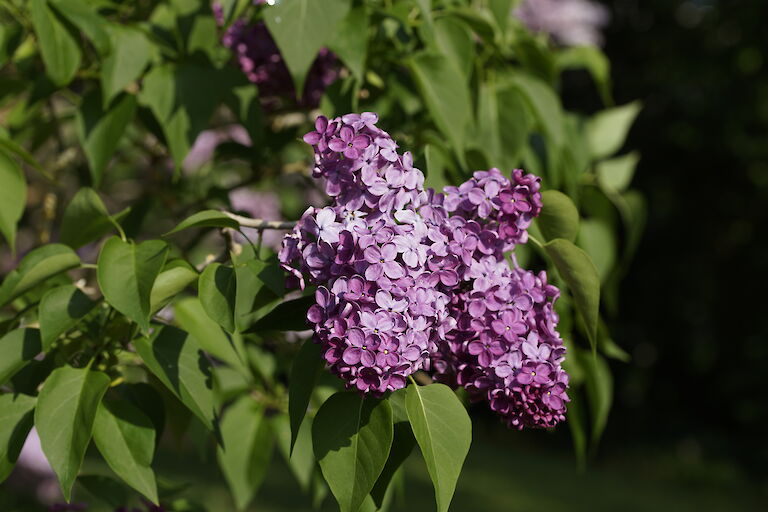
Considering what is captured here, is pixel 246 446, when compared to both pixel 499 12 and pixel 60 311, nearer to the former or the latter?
pixel 60 311

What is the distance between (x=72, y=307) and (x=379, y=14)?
0.75m

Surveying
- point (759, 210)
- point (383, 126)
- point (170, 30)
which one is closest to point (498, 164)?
point (383, 126)

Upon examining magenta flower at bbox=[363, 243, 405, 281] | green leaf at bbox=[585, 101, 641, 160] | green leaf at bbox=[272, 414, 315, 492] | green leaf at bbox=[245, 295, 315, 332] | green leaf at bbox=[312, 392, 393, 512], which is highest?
magenta flower at bbox=[363, 243, 405, 281]

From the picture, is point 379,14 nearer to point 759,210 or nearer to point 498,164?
point 498,164

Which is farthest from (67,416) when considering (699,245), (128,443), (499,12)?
(699,245)

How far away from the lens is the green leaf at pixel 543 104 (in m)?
1.82

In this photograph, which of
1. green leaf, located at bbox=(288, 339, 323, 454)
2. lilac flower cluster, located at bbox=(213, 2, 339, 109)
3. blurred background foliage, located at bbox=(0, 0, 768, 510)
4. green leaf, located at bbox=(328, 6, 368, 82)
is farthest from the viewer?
lilac flower cluster, located at bbox=(213, 2, 339, 109)

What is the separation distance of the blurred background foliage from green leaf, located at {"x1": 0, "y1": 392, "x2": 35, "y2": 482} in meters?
0.37

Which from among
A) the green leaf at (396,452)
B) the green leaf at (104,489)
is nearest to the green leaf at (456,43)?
the green leaf at (396,452)

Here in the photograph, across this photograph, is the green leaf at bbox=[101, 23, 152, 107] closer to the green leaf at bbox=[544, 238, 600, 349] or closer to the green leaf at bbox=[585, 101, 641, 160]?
the green leaf at bbox=[544, 238, 600, 349]

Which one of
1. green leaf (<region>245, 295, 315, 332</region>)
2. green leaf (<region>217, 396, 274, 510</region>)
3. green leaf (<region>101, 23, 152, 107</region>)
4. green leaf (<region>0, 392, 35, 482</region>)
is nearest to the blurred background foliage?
green leaf (<region>101, 23, 152, 107</region>)

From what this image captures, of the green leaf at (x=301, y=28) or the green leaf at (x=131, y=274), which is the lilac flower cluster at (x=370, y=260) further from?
the green leaf at (x=301, y=28)

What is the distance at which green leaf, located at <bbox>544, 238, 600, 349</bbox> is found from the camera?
4.12ft

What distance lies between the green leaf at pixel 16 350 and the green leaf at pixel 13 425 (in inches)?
1.5
